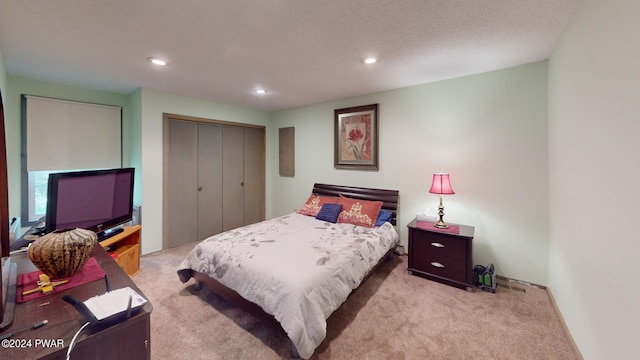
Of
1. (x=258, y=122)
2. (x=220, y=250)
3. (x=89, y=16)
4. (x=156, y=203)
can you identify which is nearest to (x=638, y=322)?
(x=220, y=250)

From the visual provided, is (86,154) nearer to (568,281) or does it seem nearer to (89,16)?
(89,16)

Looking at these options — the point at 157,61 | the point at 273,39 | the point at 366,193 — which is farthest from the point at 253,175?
the point at 273,39

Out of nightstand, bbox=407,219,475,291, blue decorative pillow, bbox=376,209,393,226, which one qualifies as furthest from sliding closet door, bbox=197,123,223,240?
nightstand, bbox=407,219,475,291

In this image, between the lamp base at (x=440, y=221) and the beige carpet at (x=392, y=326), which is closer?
the beige carpet at (x=392, y=326)

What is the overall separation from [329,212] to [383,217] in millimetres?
747

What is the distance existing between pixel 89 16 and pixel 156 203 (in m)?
2.47

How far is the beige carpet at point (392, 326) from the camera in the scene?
1.77 metres

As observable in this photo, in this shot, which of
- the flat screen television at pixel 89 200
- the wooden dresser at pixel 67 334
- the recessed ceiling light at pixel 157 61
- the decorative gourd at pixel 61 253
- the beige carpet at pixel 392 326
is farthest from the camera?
the recessed ceiling light at pixel 157 61

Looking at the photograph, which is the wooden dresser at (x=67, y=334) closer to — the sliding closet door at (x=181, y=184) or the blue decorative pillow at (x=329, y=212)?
the blue decorative pillow at (x=329, y=212)

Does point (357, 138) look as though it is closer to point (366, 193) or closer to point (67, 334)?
point (366, 193)

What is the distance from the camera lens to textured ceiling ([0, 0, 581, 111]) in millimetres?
1655

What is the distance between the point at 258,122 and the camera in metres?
4.89

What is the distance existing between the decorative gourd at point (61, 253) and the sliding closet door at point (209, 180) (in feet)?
9.84

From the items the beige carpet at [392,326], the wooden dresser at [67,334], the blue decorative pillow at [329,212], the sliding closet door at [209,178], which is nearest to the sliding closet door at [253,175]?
the sliding closet door at [209,178]
